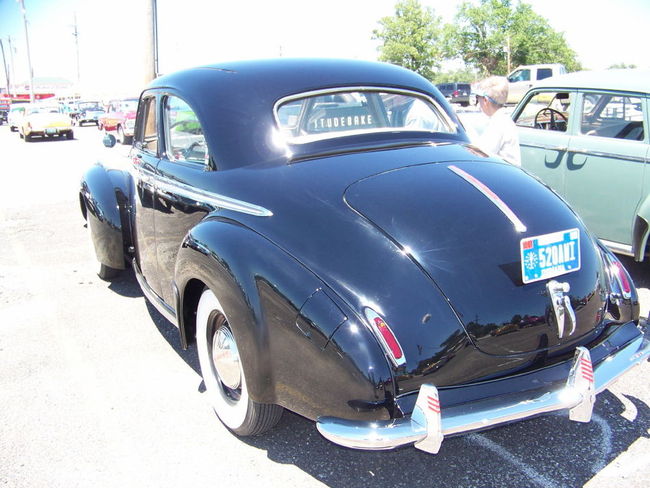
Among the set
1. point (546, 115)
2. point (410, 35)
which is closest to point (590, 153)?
point (546, 115)

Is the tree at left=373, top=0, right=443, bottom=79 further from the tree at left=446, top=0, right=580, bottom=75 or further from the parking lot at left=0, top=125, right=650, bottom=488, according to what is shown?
the parking lot at left=0, top=125, right=650, bottom=488

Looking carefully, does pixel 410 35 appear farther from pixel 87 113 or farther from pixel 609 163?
pixel 609 163

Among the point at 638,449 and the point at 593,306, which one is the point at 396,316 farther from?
the point at 638,449

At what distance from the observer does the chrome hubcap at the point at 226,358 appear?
8.65 ft

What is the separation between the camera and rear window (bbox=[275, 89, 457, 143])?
3.23 metres

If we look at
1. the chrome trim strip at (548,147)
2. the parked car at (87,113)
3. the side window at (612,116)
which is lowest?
the parked car at (87,113)

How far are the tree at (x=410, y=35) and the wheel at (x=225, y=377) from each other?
176 ft

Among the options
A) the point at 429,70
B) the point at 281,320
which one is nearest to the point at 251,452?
the point at 281,320

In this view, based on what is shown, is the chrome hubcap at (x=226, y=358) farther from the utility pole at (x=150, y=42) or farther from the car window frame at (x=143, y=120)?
the utility pole at (x=150, y=42)

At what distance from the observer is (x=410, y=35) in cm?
5406

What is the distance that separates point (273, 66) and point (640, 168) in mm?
3250

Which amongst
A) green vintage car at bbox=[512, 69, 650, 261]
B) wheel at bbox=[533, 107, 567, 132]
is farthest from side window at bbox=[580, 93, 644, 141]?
wheel at bbox=[533, 107, 567, 132]

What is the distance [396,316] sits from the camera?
2.12 metres

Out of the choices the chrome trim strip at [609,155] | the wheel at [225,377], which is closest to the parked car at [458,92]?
the chrome trim strip at [609,155]
